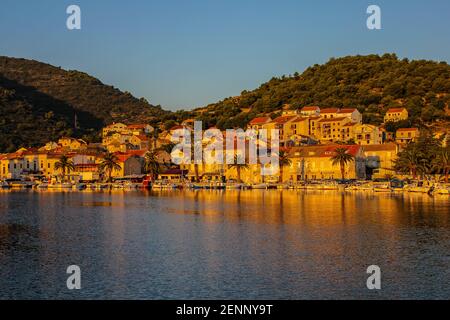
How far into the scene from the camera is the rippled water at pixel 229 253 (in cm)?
2386

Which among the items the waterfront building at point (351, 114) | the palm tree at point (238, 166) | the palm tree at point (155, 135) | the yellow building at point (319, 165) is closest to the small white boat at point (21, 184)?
the palm tree at point (155, 135)

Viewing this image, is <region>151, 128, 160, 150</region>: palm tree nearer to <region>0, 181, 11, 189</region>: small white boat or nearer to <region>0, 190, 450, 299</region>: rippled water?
<region>0, 181, 11, 189</region>: small white boat

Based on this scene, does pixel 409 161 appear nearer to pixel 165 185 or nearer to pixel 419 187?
pixel 419 187

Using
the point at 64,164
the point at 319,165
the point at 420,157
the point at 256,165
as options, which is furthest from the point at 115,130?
the point at 420,157

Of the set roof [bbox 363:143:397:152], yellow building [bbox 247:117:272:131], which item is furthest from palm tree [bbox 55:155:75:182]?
roof [bbox 363:143:397:152]

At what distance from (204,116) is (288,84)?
32.6 metres

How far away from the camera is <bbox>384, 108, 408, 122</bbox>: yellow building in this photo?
134 metres

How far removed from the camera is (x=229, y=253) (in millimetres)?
31734

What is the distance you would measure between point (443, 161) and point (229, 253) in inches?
2397

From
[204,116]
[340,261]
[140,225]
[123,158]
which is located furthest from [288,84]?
[340,261]

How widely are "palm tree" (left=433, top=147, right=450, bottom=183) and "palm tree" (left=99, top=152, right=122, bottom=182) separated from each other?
180ft
